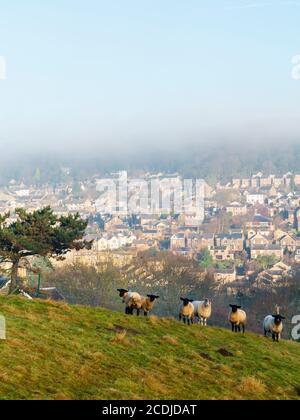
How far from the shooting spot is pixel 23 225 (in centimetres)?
4306

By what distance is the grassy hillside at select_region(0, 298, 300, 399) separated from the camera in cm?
1769

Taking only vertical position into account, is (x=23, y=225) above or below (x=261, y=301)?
above

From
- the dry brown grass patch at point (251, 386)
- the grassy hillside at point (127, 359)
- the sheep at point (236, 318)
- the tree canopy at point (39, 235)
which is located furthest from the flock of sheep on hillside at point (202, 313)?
the tree canopy at point (39, 235)

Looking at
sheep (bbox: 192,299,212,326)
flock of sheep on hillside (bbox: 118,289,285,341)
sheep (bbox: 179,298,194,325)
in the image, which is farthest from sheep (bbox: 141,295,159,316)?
sheep (bbox: 192,299,212,326)

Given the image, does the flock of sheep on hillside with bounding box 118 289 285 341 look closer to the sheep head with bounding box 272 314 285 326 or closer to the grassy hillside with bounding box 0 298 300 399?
the sheep head with bounding box 272 314 285 326

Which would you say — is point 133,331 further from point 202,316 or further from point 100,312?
point 202,316

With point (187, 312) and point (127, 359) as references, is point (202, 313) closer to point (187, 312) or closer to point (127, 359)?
point (187, 312)

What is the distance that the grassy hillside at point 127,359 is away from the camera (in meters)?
17.7

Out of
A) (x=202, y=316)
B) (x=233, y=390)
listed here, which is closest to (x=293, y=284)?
(x=202, y=316)

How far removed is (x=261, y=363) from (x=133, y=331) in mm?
4625

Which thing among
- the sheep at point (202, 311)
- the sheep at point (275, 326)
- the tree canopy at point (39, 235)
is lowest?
the sheep at point (275, 326)

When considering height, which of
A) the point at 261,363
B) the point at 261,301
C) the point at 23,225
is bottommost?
the point at 261,301

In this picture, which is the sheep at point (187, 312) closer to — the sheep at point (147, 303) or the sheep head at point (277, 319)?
the sheep at point (147, 303)

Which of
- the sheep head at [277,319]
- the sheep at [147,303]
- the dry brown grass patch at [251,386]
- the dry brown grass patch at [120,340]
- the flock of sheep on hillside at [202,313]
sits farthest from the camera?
the sheep at [147,303]
